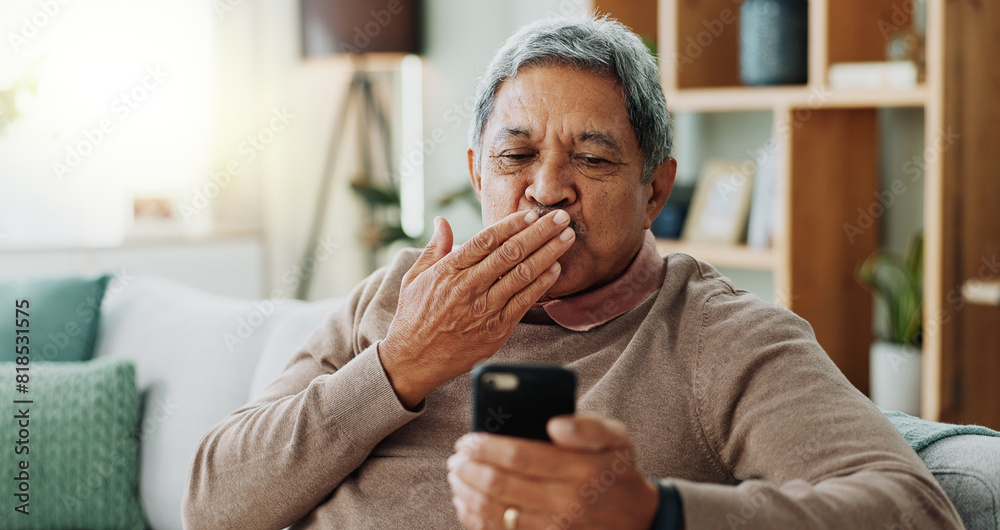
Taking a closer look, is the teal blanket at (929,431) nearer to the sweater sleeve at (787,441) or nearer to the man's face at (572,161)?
the sweater sleeve at (787,441)

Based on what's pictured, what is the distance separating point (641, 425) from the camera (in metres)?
1.14

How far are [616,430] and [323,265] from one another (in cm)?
366

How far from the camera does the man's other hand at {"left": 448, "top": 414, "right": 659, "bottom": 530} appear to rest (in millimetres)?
786

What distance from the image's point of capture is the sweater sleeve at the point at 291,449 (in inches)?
44.2

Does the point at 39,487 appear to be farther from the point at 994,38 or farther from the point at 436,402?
the point at 994,38

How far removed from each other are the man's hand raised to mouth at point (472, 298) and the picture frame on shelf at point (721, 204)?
177 centimetres

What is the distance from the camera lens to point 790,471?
3.27 feet

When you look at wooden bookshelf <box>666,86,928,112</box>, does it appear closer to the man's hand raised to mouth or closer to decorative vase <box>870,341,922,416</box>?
decorative vase <box>870,341,922,416</box>

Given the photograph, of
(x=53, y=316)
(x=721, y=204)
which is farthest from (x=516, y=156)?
(x=721, y=204)

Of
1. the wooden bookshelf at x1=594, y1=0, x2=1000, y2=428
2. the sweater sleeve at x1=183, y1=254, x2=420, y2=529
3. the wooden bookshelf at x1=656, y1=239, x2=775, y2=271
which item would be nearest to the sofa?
the sweater sleeve at x1=183, y1=254, x2=420, y2=529

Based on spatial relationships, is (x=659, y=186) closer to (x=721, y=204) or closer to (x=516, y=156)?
(x=516, y=156)

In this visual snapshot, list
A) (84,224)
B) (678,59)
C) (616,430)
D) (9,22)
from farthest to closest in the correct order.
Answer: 1. (84,224)
2. (9,22)
3. (678,59)
4. (616,430)

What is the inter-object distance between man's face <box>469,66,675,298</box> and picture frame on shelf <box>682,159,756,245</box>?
5.24 ft

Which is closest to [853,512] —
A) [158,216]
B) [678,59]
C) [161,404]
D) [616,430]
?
[616,430]
